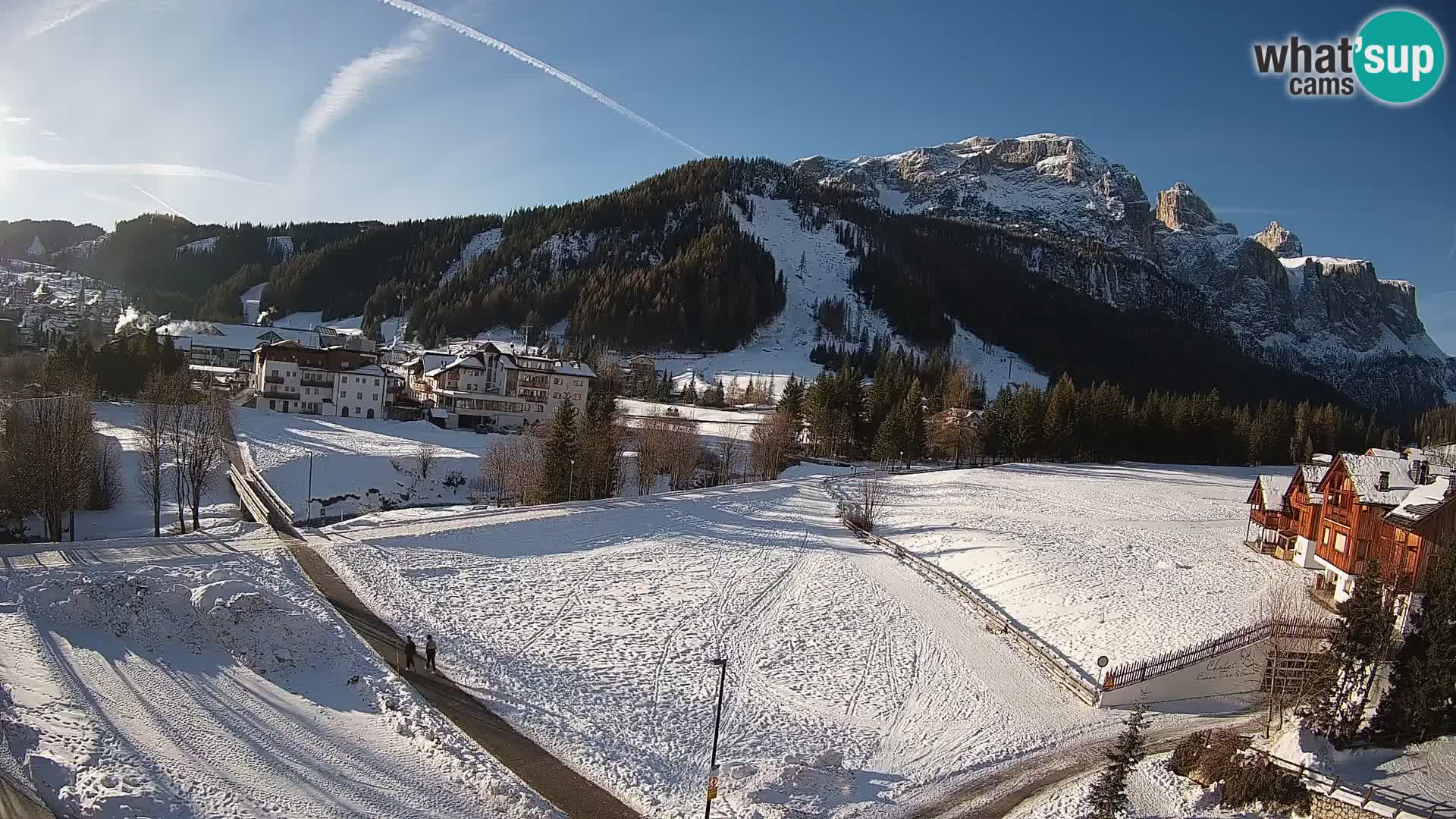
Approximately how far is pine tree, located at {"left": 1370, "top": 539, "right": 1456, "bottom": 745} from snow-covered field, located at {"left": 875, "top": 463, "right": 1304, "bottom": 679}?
6237 millimetres

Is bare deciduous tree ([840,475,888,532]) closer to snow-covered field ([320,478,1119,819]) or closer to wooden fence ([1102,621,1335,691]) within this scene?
snow-covered field ([320,478,1119,819])

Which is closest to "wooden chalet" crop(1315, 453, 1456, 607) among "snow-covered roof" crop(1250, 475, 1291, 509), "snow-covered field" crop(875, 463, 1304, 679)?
"snow-covered field" crop(875, 463, 1304, 679)

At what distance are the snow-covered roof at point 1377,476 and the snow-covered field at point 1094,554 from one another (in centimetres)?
543

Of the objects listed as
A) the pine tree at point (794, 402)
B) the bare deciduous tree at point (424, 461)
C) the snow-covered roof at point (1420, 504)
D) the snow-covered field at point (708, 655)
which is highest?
the pine tree at point (794, 402)

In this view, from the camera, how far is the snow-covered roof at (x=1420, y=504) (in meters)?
28.0

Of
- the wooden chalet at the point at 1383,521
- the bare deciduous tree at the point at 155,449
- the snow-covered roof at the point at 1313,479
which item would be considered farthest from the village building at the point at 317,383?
the wooden chalet at the point at 1383,521

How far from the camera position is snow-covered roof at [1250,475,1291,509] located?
129 ft

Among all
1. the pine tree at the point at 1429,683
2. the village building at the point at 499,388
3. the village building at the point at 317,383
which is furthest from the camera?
the village building at the point at 499,388

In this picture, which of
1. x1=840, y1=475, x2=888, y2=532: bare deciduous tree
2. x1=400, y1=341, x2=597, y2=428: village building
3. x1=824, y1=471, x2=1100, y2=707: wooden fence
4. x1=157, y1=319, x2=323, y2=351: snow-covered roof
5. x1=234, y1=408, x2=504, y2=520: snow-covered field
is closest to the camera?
x1=824, y1=471, x2=1100, y2=707: wooden fence

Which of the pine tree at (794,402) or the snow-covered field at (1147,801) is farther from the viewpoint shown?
the pine tree at (794,402)

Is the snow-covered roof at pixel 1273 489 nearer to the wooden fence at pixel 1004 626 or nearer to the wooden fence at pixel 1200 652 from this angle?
the wooden fence at pixel 1200 652

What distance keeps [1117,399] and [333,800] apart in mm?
86834

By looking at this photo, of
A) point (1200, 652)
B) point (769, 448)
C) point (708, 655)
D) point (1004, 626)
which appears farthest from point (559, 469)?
point (1200, 652)

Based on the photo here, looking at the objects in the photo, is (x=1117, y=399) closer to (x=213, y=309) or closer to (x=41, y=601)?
(x=41, y=601)
